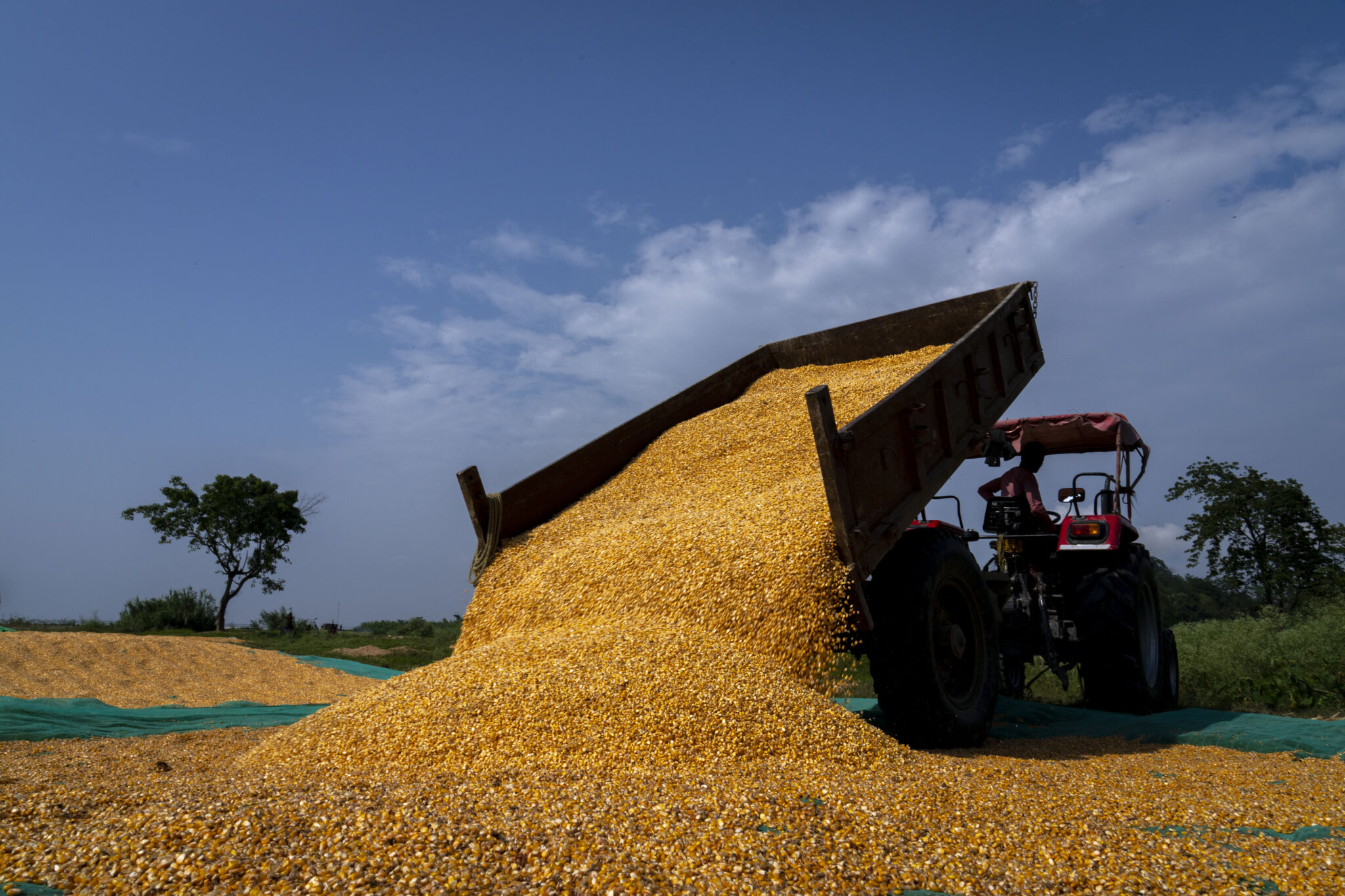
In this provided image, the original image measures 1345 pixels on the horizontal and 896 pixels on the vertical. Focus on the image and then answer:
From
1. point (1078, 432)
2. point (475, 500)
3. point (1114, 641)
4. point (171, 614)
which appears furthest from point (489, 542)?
point (171, 614)

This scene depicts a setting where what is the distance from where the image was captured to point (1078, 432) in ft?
22.9

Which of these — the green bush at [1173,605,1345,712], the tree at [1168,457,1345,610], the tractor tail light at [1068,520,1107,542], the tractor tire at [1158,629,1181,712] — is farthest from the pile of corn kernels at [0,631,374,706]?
the tree at [1168,457,1345,610]

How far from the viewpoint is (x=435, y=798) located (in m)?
2.41

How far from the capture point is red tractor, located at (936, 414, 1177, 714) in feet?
18.4

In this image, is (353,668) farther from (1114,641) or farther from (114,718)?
(1114,641)

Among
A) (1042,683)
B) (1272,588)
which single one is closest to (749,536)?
(1042,683)

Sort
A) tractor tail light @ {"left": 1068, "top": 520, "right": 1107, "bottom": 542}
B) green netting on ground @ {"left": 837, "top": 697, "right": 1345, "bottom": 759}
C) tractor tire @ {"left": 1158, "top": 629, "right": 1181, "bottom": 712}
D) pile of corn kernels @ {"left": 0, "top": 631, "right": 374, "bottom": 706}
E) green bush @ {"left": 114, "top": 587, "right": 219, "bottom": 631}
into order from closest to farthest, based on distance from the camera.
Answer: green netting on ground @ {"left": 837, "top": 697, "right": 1345, "bottom": 759}
tractor tail light @ {"left": 1068, "top": 520, "right": 1107, "bottom": 542}
tractor tire @ {"left": 1158, "top": 629, "right": 1181, "bottom": 712}
pile of corn kernels @ {"left": 0, "top": 631, "right": 374, "bottom": 706}
green bush @ {"left": 114, "top": 587, "right": 219, "bottom": 631}

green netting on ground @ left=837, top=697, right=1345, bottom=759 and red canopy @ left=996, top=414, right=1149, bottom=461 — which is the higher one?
red canopy @ left=996, top=414, right=1149, bottom=461

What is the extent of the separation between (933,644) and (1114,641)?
8.06 feet

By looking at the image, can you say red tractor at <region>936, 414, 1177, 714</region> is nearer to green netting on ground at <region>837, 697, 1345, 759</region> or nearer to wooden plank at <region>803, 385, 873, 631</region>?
green netting on ground at <region>837, 697, 1345, 759</region>

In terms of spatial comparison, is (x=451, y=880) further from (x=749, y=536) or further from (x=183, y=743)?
(x=183, y=743)

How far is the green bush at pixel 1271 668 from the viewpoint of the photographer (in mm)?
6926

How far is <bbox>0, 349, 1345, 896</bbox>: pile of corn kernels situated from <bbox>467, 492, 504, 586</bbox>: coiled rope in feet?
0.25

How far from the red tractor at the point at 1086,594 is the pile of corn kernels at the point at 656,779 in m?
1.05
